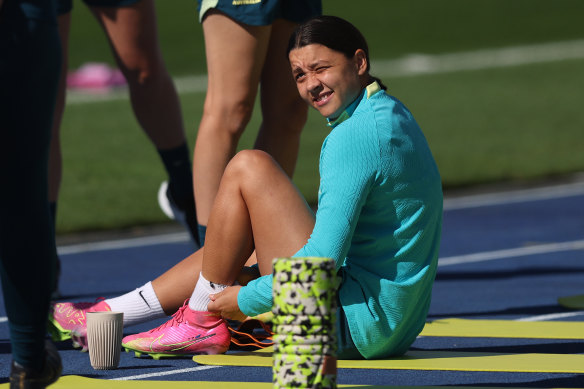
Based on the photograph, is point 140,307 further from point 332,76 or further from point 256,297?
point 332,76

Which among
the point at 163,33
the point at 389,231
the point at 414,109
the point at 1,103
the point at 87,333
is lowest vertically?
the point at 163,33

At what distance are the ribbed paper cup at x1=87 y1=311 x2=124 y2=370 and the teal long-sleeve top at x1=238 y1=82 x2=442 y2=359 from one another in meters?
0.48

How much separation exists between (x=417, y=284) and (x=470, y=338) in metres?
0.94

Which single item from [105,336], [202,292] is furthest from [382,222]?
[105,336]

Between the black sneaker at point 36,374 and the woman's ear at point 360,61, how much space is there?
1516 mm

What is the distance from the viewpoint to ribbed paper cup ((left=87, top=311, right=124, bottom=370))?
14.7ft

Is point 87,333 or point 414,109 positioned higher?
point 87,333

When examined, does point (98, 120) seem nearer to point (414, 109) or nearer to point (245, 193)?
point (414, 109)

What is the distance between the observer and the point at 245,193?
4.50 meters

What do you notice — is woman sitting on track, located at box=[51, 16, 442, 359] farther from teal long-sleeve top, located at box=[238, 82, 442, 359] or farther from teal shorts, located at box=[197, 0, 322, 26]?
teal shorts, located at box=[197, 0, 322, 26]

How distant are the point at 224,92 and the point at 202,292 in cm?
130

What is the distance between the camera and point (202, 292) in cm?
465

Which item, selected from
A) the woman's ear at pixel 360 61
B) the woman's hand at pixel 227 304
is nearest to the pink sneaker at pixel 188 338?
the woman's hand at pixel 227 304

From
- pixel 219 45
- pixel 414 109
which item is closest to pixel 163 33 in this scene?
pixel 414 109
